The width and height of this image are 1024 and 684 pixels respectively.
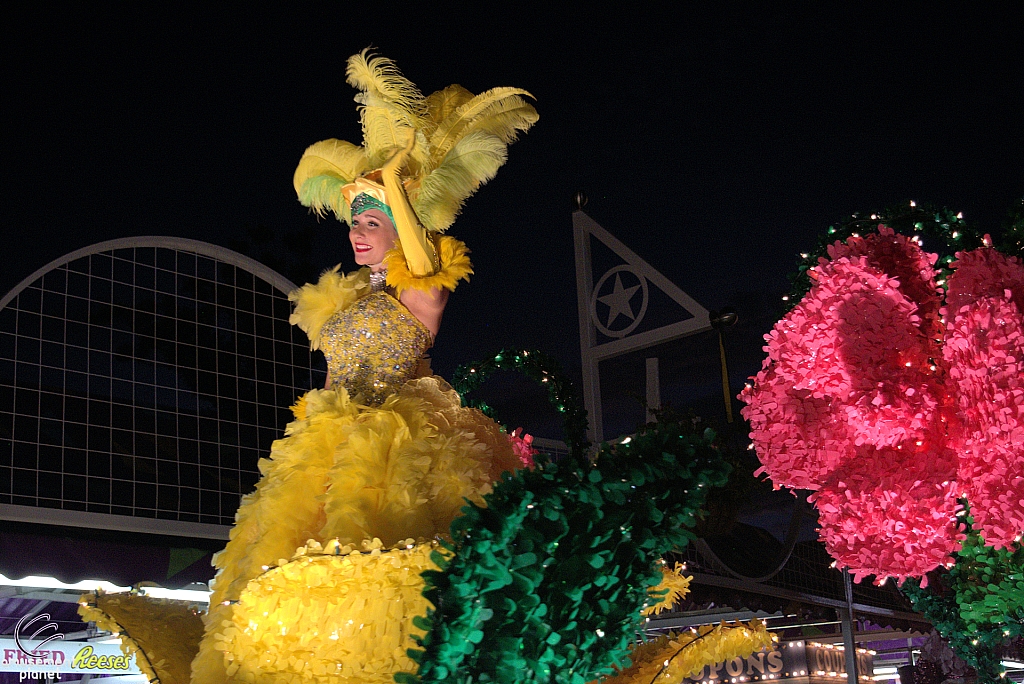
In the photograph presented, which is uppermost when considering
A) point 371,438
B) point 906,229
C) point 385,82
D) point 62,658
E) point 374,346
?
point 385,82

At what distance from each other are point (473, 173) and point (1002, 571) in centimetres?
156

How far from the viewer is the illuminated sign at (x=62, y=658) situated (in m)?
4.18

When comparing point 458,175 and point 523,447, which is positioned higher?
point 458,175

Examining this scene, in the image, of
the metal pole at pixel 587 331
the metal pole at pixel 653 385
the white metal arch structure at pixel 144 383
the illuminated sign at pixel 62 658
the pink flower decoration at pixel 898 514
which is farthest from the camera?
the metal pole at pixel 653 385

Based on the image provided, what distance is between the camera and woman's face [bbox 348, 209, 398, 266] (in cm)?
251

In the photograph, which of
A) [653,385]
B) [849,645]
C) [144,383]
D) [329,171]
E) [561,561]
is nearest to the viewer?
[561,561]

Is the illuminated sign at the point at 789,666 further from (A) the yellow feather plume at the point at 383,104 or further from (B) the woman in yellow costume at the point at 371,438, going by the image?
(A) the yellow feather plume at the point at 383,104

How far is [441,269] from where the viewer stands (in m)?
2.42

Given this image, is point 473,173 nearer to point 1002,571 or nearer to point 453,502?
point 453,502

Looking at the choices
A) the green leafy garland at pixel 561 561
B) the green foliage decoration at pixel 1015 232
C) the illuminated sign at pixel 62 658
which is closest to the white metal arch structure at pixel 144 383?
the illuminated sign at pixel 62 658

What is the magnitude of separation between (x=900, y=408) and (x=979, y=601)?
57cm

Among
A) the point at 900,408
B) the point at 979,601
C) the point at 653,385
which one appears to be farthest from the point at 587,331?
the point at 900,408

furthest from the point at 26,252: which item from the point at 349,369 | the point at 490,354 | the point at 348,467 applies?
the point at 348,467

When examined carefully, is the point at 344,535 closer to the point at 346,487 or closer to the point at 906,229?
the point at 346,487
